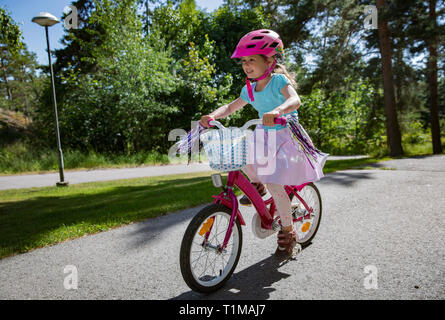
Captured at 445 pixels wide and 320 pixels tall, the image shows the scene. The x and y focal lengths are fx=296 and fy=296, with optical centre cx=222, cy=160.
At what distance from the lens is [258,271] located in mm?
2820

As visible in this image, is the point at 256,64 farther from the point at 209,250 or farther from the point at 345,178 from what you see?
Result: the point at 345,178

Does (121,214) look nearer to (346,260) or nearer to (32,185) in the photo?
(346,260)

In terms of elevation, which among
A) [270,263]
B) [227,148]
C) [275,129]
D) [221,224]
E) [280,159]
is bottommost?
[270,263]

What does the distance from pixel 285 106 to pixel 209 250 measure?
1362mm

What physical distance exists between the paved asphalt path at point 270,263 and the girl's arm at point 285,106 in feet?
4.58

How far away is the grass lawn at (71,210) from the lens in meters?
3.87

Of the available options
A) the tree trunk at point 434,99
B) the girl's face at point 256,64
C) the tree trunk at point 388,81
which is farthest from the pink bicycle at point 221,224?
the tree trunk at point 434,99

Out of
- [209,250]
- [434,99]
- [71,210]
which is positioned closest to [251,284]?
[209,250]

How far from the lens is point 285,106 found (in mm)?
2369

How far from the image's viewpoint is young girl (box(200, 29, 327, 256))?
2.54 metres

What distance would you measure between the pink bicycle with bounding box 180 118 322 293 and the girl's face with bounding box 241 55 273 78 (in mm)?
500

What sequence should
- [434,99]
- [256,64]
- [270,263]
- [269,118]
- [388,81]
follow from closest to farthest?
[269,118] < [256,64] < [270,263] < [388,81] < [434,99]

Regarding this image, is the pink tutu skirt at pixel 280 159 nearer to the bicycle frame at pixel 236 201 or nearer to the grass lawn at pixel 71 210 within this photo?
the bicycle frame at pixel 236 201
